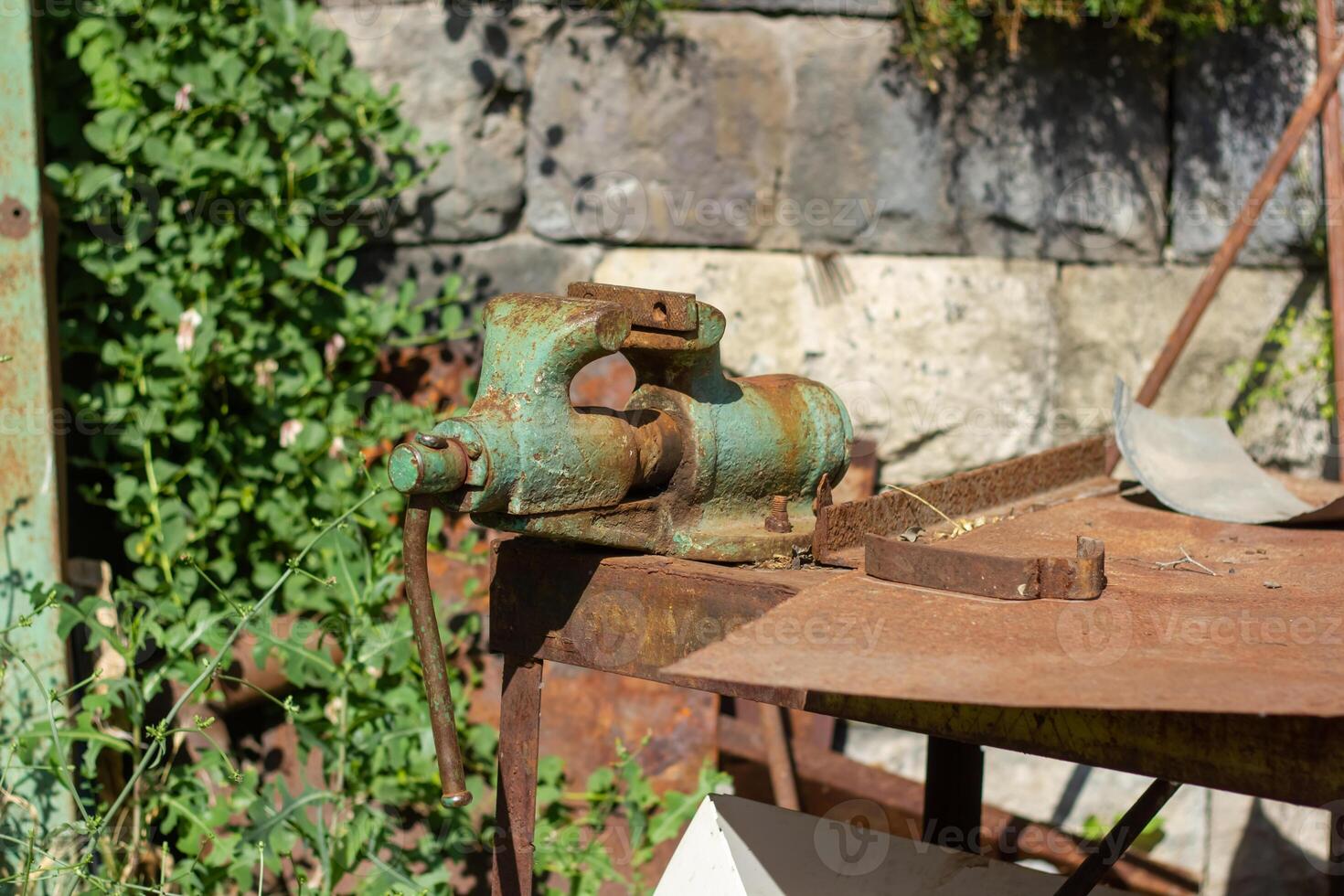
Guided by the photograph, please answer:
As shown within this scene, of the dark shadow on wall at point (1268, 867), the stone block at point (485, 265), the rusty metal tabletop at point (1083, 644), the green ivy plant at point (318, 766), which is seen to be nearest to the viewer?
the rusty metal tabletop at point (1083, 644)

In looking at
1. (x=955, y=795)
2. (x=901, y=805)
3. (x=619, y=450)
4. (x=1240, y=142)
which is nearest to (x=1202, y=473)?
(x=955, y=795)

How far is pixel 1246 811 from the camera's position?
122 inches

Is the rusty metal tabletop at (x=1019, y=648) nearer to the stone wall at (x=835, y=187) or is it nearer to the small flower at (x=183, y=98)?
the stone wall at (x=835, y=187)

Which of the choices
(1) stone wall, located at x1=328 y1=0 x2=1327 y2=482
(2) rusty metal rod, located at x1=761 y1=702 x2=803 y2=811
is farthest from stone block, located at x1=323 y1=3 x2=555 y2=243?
(2) rusty metal rod, located at x1=761 y1=702 x2=803 y2=811

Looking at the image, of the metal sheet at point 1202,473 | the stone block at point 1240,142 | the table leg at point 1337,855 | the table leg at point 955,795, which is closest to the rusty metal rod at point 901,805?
the table leg at point 1337,855

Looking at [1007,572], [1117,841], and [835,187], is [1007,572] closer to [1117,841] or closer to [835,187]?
[1117,841]

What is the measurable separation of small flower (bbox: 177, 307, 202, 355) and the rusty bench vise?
49.3 inches

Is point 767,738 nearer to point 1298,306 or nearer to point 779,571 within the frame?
point 779,571

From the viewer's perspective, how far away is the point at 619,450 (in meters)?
1.38

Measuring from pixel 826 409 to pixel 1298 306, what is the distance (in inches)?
83.2

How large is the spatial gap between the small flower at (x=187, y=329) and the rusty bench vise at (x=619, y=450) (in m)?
1.25

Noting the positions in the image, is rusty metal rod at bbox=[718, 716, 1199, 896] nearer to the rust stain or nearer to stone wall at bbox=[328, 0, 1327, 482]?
stone wall at bbox=[328, 0, 1327, 482]

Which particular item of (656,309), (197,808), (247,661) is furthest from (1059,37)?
(197,808)

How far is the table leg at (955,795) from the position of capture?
189cm
